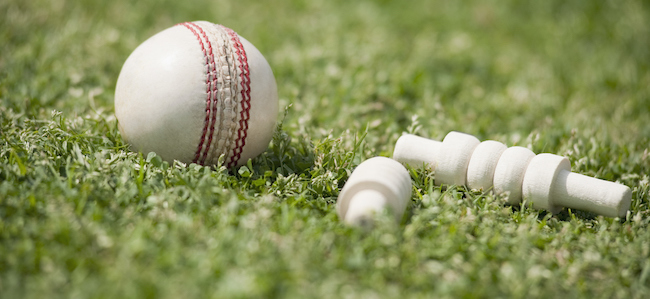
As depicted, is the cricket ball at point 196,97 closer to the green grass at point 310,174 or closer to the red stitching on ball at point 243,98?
the red stitching on ball at point 243,98

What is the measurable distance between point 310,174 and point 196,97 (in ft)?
2.50

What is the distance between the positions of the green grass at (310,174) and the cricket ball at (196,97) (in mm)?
118

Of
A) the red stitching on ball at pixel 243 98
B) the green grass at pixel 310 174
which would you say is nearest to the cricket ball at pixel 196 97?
the red stitching on ball at pixel 243 98

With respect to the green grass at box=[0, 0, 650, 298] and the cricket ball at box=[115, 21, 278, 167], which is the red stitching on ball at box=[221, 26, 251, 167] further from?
the green grass at box=[0, 0, 650, 298]

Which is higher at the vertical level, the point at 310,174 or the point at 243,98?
the point at 243,98

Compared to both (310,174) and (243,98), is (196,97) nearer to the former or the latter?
(243,98)

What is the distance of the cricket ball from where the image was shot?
258 cm

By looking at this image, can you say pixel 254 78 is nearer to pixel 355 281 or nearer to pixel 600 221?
pixel 355 281

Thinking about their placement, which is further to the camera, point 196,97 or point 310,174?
point 310,174

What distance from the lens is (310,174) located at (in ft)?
9.69

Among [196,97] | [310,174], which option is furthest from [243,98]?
[310,174]

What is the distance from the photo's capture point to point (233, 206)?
2303mm

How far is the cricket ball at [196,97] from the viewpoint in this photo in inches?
102

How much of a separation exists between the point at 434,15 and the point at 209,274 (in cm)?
530
